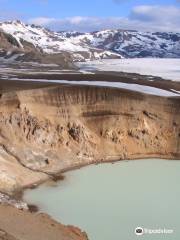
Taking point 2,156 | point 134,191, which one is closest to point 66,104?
point 2,156

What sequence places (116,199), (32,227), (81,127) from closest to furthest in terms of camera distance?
(32,227), (116,199), (81,127)

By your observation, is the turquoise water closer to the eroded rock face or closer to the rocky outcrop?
the rocky outcrop

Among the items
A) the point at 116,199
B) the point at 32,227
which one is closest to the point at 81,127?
the point at 116,199

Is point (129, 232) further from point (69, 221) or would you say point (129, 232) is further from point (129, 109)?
point (129, 109)

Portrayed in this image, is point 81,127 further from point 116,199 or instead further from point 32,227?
point 32,227

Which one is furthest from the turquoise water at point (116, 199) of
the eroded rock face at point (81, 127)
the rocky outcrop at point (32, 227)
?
the eroded rock face at point (81, 127)

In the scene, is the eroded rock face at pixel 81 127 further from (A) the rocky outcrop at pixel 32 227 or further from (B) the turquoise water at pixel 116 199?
(A) the rocky outcrop at pixel 32 227
